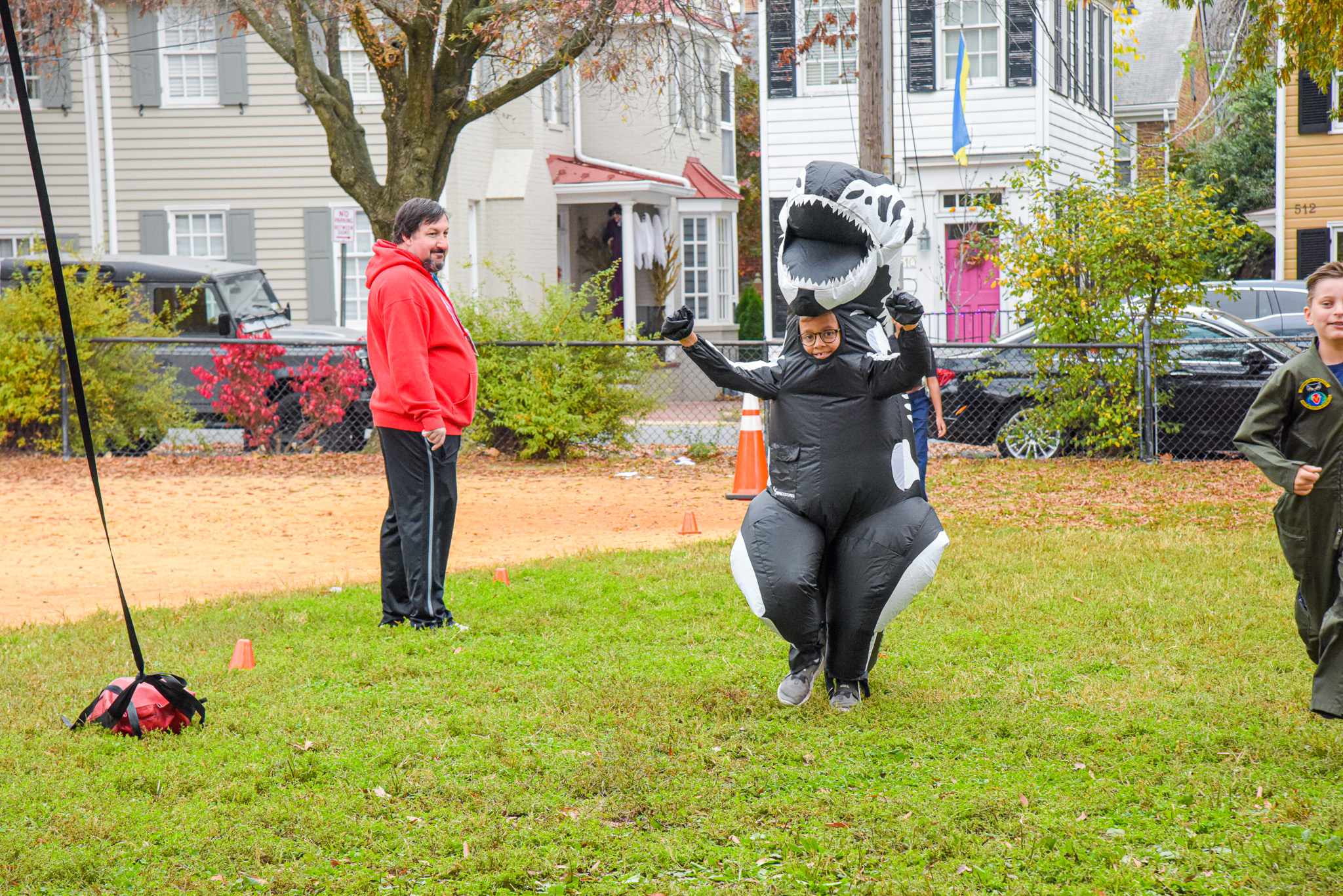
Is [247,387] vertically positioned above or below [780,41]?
below

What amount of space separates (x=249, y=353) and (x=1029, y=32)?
12503mm

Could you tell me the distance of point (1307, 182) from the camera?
67.1 feet

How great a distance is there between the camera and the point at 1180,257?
11.7 meters

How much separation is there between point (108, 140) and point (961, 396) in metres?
14.8

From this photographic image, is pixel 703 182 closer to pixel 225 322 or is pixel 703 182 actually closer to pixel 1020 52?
pixel 1020 52

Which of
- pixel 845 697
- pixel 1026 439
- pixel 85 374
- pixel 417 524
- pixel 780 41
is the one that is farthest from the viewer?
pixel 780 41

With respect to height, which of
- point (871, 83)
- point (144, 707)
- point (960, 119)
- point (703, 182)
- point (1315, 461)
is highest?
point (703, 182)

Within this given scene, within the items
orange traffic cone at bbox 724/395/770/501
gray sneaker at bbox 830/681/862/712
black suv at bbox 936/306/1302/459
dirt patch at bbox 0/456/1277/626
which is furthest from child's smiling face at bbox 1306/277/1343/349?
black suv at bbox 936/306/1302/459

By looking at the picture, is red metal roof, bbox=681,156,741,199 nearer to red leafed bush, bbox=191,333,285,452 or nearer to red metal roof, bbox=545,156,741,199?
red metal roof, bbox=545,156,741,199

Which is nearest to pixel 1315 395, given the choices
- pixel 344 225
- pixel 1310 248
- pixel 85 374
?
pixel 85 374

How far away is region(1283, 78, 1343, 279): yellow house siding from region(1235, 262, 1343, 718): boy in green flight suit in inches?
707

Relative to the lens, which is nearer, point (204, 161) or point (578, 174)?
point (204, 161)

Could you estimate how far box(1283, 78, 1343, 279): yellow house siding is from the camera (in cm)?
2020

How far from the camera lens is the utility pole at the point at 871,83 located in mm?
10609
